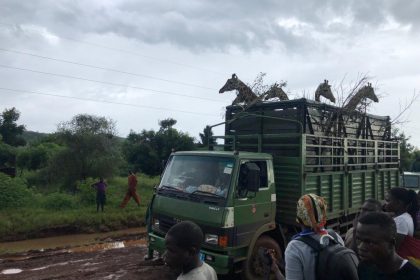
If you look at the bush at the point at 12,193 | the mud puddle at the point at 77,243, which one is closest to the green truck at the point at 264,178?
the mud puddle at the point at 77,243

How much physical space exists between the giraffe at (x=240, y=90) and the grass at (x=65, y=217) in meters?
5.82

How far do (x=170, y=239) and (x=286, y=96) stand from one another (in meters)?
6.58

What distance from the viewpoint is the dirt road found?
648 centimetres

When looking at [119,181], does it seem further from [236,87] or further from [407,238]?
[407,238]

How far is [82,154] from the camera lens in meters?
17.9

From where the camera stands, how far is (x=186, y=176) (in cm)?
589

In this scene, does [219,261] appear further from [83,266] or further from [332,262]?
[83,266]

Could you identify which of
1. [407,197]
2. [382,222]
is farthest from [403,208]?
[382,222]

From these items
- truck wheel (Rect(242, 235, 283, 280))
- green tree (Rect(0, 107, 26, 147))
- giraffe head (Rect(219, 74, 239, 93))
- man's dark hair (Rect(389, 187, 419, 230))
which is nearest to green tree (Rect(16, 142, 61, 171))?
green tree (Rect(0, 107, 26, 147))

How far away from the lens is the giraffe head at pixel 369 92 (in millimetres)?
8328

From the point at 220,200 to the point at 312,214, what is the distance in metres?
2.80

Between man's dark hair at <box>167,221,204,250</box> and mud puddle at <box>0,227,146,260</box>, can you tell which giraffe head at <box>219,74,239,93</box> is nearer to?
mud puddle at <box>0,227,146,260</box>

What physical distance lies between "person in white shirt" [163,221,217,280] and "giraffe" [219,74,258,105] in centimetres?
601

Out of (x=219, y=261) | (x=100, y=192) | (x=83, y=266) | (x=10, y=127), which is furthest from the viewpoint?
(x=10, y=127)
